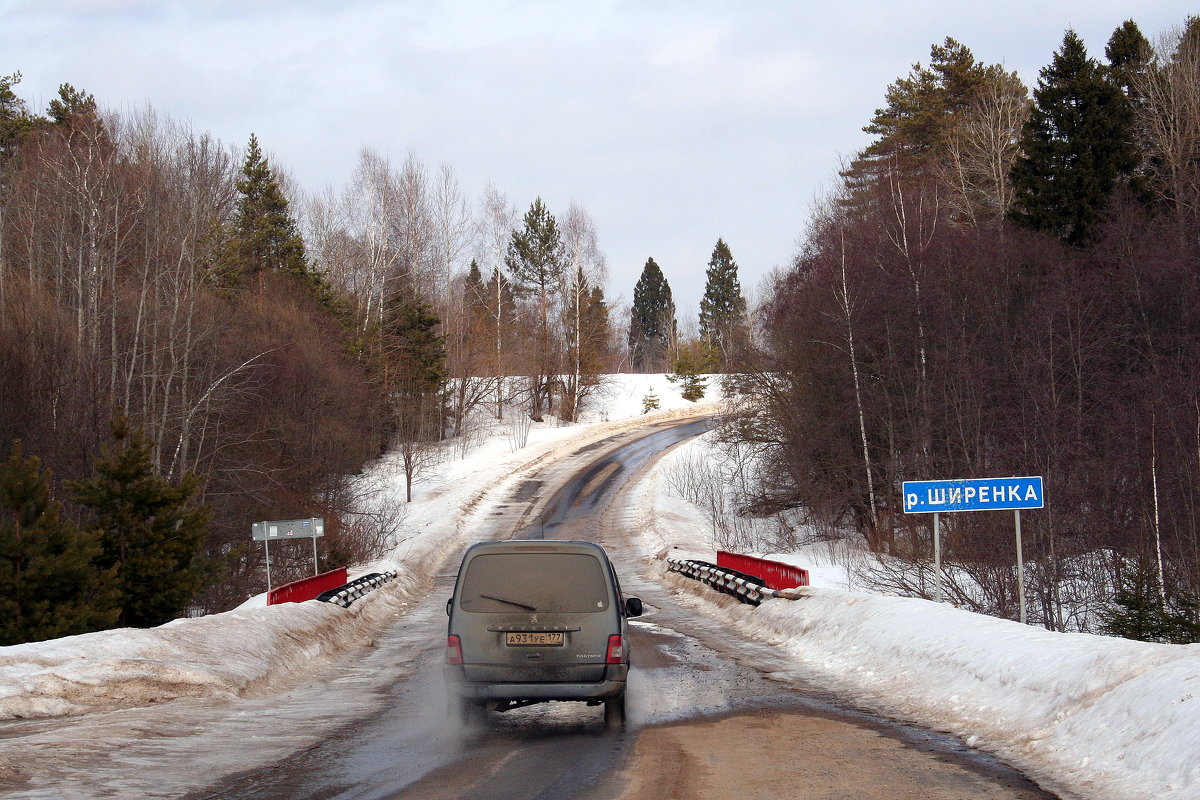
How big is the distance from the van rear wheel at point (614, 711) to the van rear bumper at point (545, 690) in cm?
10

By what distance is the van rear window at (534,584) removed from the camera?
32.1ft

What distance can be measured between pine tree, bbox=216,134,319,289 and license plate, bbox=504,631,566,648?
42.8 meters

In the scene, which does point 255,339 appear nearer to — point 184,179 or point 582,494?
point 184,179

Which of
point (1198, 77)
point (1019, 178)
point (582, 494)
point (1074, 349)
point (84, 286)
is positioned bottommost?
point (582, 494)

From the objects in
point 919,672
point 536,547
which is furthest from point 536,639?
point 919,672

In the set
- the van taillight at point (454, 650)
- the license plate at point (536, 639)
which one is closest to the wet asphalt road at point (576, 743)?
the van taillight at point (454, 650)

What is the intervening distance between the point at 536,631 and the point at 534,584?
47 centimetres

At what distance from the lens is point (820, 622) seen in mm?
15680

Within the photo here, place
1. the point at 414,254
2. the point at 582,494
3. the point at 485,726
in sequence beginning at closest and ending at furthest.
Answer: the point at 485,726, the point at 582,494, the point at 414,254

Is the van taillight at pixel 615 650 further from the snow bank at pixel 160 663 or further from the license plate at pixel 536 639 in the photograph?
the snow bank at pixel 160 663

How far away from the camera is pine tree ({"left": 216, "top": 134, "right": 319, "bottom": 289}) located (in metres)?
49.9

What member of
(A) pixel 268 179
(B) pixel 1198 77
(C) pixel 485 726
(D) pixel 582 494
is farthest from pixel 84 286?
(B) pixel 1198 77

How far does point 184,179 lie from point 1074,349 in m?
34.7

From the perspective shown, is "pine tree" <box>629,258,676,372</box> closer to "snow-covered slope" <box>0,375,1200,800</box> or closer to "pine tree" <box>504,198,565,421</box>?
"pine tree" <box>504,198,565,421</box>
